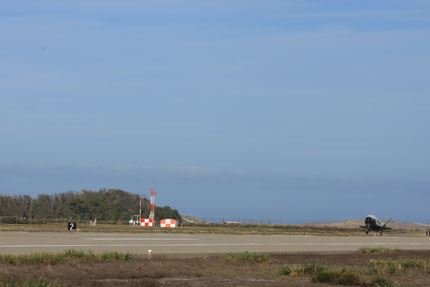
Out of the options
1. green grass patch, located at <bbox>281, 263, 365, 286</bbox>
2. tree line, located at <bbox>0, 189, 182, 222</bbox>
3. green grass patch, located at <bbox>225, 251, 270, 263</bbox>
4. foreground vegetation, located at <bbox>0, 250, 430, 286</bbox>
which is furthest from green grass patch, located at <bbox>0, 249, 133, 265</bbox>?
tree line, located at <bbox>0, 189, 182, 222</bbox>

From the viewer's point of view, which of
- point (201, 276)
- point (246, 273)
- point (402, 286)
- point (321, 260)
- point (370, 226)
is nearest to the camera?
point (402, 286)

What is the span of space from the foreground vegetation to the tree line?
49670 millimetres

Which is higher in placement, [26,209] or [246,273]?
[26,209]

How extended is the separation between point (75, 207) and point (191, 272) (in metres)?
59.8

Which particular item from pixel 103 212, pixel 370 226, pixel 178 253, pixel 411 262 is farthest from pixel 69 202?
pixel 411 262

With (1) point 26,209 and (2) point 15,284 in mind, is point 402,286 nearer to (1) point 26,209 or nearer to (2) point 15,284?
(2) point 15,284

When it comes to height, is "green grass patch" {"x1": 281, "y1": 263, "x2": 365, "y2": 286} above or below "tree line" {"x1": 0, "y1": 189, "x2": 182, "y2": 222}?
below

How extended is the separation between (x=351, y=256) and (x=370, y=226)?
34.7m

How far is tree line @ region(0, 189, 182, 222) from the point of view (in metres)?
75.0

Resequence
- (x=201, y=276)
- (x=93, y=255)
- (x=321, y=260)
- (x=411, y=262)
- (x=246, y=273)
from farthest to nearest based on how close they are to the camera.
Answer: (x=321, y=260)
(x=411, y=262)
(x=93, y=255)
(x=246, y=273)
(x=201, y=276)

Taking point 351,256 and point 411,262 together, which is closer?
point 411,262

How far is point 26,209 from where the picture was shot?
249ft

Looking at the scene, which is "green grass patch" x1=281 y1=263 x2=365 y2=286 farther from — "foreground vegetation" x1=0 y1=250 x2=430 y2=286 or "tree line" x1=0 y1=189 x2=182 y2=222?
"tree line" x1=0 y1=189 x2=182 y2=222

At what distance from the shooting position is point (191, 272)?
19.9 metres
